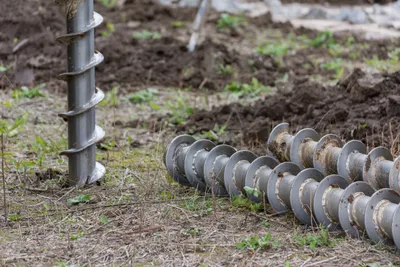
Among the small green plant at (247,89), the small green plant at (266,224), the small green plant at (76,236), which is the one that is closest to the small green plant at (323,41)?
the small green plant at (247,89)

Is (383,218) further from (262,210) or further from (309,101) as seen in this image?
(309,101)

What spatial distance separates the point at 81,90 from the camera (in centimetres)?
480

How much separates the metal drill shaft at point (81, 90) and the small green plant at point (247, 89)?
3.11 m

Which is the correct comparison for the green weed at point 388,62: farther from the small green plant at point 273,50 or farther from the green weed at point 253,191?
the green weed at point 253,191

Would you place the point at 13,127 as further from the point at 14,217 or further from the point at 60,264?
the point at 60,264

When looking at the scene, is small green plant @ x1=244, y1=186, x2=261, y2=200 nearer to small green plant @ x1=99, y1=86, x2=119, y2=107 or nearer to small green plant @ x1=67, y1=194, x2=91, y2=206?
small green plant @ x1=67, y1=194, x2=91, y2=206

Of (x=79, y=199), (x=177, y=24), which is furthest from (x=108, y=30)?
(x=79, y=199)

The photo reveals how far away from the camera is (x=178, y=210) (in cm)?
441

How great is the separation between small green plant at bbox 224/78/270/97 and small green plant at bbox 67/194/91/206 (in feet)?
11.2

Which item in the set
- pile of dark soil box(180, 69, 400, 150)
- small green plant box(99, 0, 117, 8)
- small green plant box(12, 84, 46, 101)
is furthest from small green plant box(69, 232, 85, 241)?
small green plant box(99, 0, 117, 8)

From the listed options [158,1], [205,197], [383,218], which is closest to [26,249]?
[205,197]

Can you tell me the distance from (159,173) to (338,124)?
1.69m

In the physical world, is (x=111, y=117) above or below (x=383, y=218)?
below

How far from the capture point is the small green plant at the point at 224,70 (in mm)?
8508
